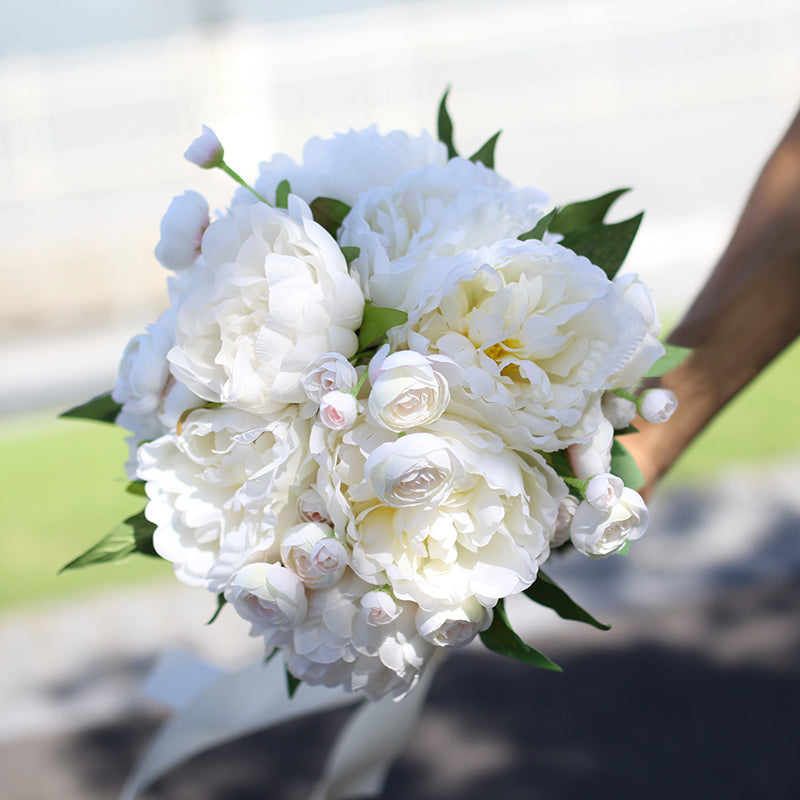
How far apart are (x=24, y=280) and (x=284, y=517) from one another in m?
9.23

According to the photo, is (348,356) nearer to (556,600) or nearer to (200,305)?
(200,305)

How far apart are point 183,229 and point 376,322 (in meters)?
0.29

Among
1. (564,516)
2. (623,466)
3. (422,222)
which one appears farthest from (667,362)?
(422,222)

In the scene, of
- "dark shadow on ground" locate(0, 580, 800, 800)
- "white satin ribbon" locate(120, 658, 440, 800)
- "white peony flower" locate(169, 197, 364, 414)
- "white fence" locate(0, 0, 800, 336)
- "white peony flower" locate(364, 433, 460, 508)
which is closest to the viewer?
"white peony flower" locate(364, 433, 460, 508)

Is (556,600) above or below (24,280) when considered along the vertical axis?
above

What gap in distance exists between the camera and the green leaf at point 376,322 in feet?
3.21

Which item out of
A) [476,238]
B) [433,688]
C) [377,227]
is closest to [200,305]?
[377,227]

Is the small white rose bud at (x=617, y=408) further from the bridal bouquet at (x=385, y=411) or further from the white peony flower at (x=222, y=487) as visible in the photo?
the white peony flower at (x=222, y=487)

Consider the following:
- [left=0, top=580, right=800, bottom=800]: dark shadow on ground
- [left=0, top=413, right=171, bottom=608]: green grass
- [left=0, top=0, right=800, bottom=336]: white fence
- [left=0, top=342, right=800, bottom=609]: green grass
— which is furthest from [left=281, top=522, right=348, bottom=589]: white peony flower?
[left=0, top=0, right=800, bottom=336]: white fence

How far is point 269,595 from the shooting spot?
3.21ft

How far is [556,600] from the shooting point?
1126 mm

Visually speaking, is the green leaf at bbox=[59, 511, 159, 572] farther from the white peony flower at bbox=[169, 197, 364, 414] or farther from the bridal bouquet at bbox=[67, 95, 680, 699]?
the white peony flower at bbox=[169, 197, 364, 414]

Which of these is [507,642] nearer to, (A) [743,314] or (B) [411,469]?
(B) [411,469]

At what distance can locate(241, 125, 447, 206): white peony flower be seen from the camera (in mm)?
1150
